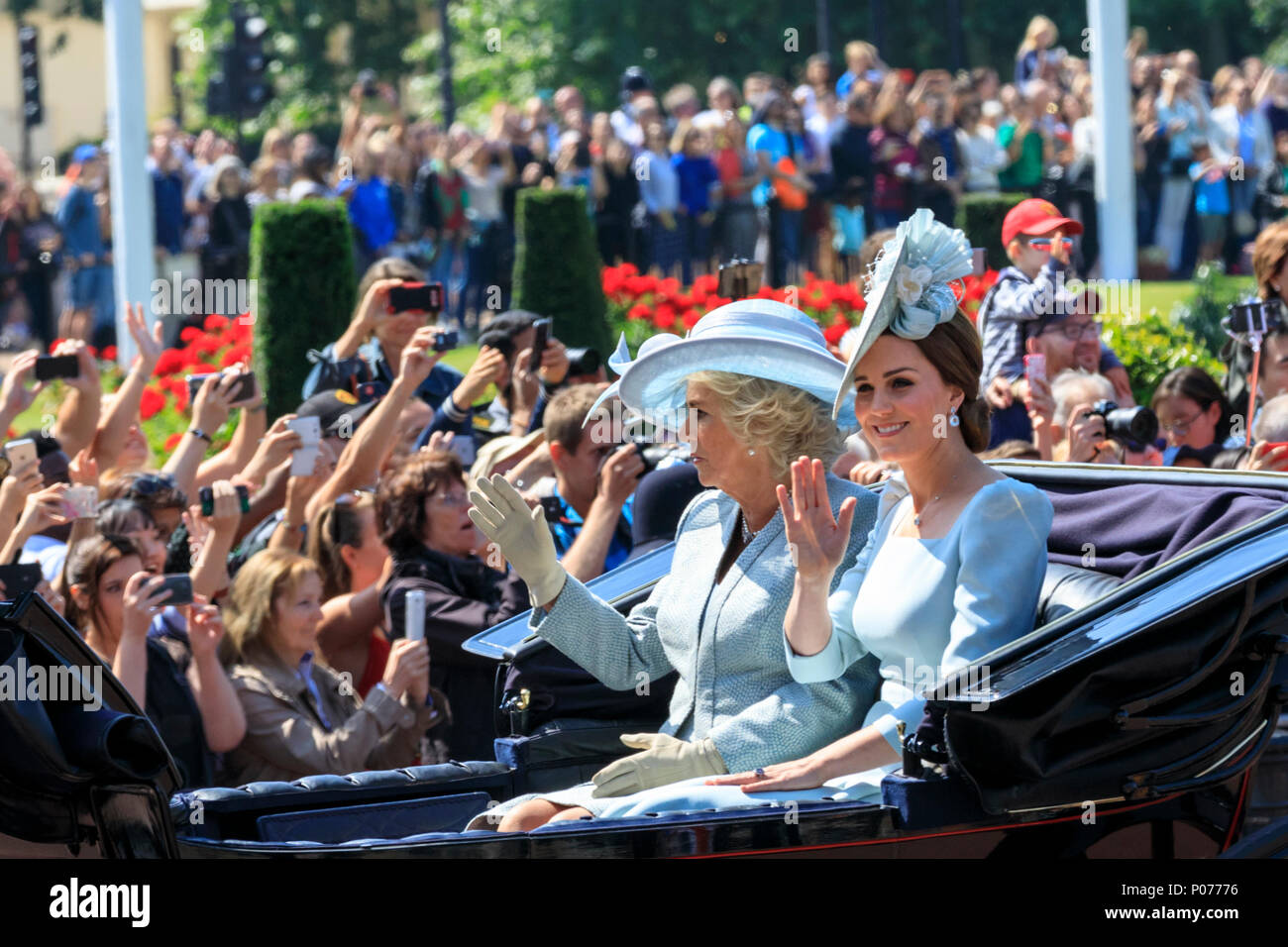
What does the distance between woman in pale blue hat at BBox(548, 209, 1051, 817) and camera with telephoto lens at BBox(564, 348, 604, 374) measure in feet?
11.3

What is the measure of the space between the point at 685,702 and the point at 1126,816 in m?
0.95

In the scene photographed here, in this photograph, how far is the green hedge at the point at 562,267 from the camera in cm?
1194

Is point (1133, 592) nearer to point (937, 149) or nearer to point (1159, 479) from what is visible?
point (1159, 479)

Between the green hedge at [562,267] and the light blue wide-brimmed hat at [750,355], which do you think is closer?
the light blue wide-brimmed hat at [750,355]

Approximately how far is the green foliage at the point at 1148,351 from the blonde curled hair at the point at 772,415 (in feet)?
16.8

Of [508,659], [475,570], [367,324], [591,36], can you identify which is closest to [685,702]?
[508,659]

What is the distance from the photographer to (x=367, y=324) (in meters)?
7.45

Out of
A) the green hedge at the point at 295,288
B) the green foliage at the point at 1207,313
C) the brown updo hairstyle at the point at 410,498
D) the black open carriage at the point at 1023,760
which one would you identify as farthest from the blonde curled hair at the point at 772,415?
the green foliage at the point at 1207,313

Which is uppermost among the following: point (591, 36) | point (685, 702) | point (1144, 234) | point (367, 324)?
point (591, 36)

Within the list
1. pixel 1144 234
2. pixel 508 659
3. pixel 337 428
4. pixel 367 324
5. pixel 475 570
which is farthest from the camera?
pixel 1144 234

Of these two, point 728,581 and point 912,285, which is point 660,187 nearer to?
point 728,581

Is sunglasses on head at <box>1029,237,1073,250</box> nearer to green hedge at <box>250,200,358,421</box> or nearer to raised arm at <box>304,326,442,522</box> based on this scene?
raised arm at <box>304,326,442,522</box>

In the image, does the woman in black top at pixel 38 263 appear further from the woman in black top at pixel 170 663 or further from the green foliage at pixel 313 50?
the green foliage at pixel 313 50

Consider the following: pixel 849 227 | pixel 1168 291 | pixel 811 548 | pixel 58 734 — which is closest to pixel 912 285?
pixel 811 548
